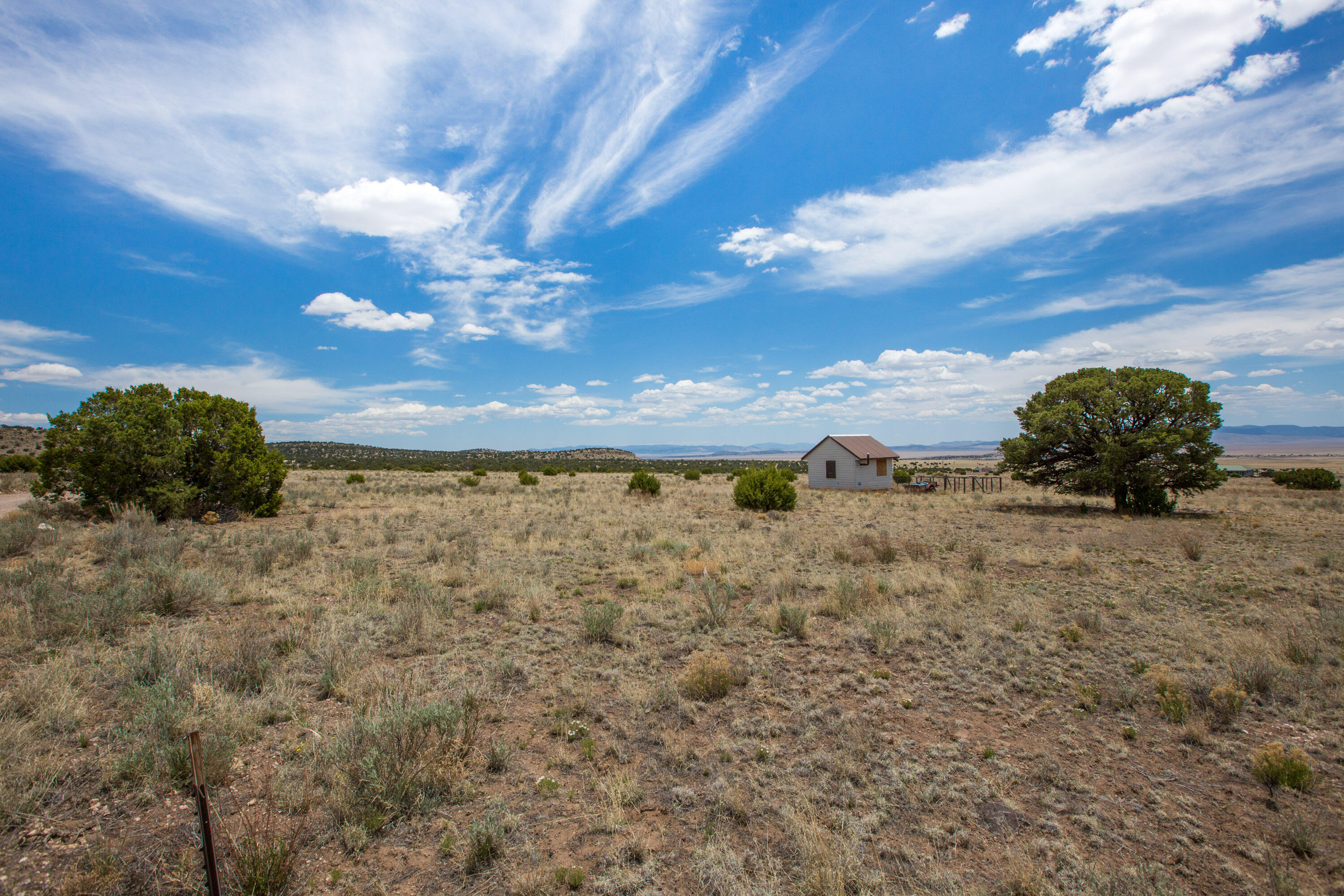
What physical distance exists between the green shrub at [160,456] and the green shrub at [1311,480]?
52.5 meters

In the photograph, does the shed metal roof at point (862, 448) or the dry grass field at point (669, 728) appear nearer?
the dry grass field at point (669, 728)

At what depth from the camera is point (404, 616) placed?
7695 mm

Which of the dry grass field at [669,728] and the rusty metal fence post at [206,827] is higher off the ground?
the rusty metal fence post at [206,827]

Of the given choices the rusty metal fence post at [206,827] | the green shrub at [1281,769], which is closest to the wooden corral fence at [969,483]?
the green shrub at [1281,769]

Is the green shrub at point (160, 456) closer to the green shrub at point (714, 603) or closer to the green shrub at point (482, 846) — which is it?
the green shrub at point (714, 603)

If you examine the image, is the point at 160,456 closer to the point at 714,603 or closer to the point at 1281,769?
the point at 714,603

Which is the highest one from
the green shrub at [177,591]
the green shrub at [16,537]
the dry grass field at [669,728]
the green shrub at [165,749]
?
the green shrub at [16,537]

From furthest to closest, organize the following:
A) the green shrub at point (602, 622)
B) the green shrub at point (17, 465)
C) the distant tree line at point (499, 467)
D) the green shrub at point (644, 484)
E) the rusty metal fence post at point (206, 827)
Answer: the distant tree line at point (499, 467), the green shrub at point (17, 465), the green shrub at point (644, 484), the green shrub at point (602, 622), the rusty metal fence post at point (206, 827)

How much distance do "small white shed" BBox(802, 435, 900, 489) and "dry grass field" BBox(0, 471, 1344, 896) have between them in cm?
2254

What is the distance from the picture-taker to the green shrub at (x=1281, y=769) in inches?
163

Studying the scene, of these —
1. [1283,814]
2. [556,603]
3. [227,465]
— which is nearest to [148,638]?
[556,603]

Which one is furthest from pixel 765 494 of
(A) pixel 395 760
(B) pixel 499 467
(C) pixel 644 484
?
(B) pixel 499 467

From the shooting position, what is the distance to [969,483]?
4112 cm

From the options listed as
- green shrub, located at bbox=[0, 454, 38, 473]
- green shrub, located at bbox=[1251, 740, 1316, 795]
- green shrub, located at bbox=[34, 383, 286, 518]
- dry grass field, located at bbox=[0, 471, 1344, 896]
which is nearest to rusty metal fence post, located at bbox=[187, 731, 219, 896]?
dry grass field, located at bbox=[0, 471, 1344, 896]
